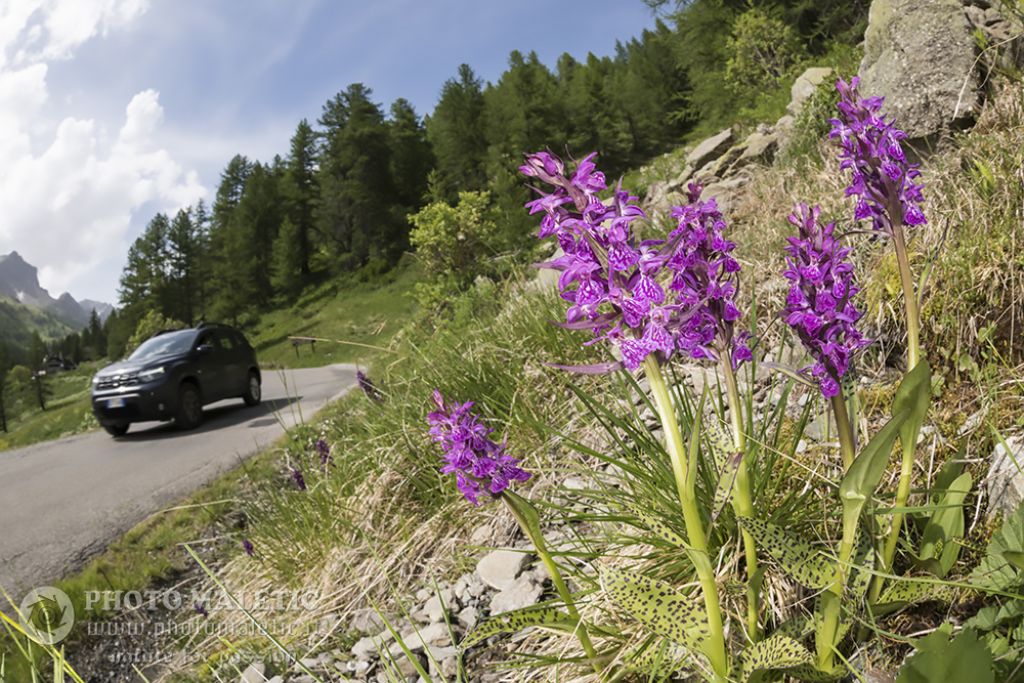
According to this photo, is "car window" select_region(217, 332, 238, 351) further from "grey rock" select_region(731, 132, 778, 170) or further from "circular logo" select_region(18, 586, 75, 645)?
"grey rock" select_region(731, 132, 778, 170)

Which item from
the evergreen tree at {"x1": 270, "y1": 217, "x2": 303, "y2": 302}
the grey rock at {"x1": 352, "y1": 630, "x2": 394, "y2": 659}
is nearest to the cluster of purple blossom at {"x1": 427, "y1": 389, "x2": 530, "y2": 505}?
the grey rock at {"x1": 352, "y1": 630, "x2": 394, "y2": 659}

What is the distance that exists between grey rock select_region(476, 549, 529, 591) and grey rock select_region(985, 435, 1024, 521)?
180 centimetres

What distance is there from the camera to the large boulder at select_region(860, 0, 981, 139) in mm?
4727

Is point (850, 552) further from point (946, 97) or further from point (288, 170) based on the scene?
point (288, 170)

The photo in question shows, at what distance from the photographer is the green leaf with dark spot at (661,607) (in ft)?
4.56

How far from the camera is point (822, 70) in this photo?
8.45 metres

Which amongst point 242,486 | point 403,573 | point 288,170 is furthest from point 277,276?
point 403,573

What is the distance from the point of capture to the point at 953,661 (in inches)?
44.6

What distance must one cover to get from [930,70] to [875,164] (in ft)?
14.4

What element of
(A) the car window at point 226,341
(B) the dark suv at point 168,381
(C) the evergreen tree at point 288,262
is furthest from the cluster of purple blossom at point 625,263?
(C) the evergreen tree at point 288,262

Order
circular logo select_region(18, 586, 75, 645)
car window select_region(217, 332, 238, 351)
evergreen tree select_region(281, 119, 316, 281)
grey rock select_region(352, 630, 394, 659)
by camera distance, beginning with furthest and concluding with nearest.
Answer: evergreen tree select_region(281, 119, 316, 281), car window select_region(217, 332, 238, 351), circular logo select_region(18, 586, 75, 645), grey rock select_region(352, 630, 394, 659)

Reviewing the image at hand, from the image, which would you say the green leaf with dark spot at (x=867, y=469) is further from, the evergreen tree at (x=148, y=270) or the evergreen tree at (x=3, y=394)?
the evergreen tree at (x=148, y=270)

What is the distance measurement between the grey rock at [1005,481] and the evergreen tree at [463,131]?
44.8m

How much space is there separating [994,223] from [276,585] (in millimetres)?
4610
